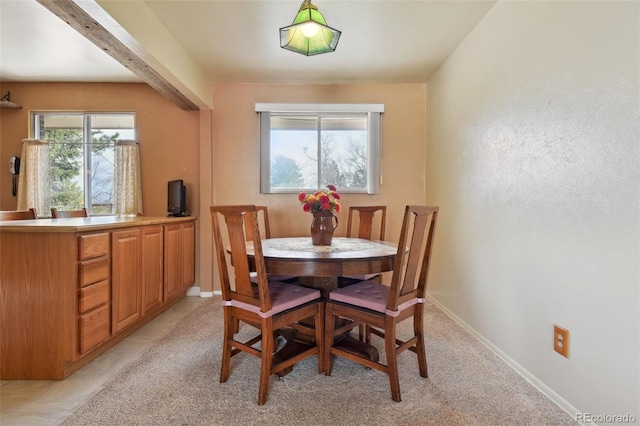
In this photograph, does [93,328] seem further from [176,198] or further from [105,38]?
[105,38]

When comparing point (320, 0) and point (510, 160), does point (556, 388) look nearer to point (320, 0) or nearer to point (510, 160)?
point (510, 160)

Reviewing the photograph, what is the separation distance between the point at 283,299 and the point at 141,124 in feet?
9.74

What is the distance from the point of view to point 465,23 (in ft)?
7.40

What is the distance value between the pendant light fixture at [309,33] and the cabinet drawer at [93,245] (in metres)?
1.62

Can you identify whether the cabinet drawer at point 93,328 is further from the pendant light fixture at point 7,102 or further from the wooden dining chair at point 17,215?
the pendant light fixture at point 7,102

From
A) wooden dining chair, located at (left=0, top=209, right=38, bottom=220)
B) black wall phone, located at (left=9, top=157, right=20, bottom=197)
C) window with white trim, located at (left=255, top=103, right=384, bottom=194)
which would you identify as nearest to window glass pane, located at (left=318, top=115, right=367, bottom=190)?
window with white trim, located at (left=255, top=103, right=384, bottom=194)

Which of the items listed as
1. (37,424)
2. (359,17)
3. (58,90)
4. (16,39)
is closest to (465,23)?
(359,17)

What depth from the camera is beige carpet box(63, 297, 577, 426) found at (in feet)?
4.49

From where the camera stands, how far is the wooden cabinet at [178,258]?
2.76 metres

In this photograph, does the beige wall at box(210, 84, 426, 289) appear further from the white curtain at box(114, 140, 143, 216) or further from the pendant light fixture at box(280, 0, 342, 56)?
the pendant light fixture at box(280, 0, 342, 56)

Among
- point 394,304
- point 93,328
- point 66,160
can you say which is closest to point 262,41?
point 394,304

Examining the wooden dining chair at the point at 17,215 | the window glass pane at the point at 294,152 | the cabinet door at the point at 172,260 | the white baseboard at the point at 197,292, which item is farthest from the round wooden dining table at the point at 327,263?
the wooden dining chair at the point at 17,215

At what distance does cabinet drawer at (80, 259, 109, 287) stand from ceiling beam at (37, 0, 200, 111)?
55.6 inches

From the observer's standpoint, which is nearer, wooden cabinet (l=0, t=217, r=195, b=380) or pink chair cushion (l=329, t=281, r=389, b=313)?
pink chair cushion (l=329, t=281, r=389, b=313)
